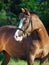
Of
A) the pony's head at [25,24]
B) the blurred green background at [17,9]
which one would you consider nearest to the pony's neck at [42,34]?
the pony's head at [25,24]

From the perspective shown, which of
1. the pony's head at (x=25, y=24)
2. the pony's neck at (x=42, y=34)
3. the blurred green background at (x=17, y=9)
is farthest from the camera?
the blurred green background at (x=17, y=9)

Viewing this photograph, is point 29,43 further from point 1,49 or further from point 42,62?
point 1,49

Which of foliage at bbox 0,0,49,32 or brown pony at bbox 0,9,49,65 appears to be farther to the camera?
foliage at bbox 0,0,49,32

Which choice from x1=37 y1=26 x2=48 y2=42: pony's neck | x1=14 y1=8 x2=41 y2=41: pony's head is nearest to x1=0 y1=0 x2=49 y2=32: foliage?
x1=37 y1=26 x2=48 y2=42: pony's neck

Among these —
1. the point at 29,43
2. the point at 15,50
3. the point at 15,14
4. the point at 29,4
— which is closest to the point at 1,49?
the point at 15,50

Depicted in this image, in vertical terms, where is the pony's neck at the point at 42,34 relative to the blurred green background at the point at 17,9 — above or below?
above

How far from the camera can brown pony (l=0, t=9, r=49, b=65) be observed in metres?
7.34

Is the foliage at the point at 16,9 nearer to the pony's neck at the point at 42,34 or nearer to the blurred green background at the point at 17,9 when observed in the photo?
the blurred green background at the point at 17,9

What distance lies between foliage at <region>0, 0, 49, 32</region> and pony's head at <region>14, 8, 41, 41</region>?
610cm

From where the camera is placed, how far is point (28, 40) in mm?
8086

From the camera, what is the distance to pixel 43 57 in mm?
7926

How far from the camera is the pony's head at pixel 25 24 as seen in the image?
7243 mm

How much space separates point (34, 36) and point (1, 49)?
1654mm

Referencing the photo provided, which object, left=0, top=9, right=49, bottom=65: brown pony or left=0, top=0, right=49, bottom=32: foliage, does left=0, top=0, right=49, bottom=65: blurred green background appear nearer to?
left=0, top=0, right=49, bottom=32: foliage
